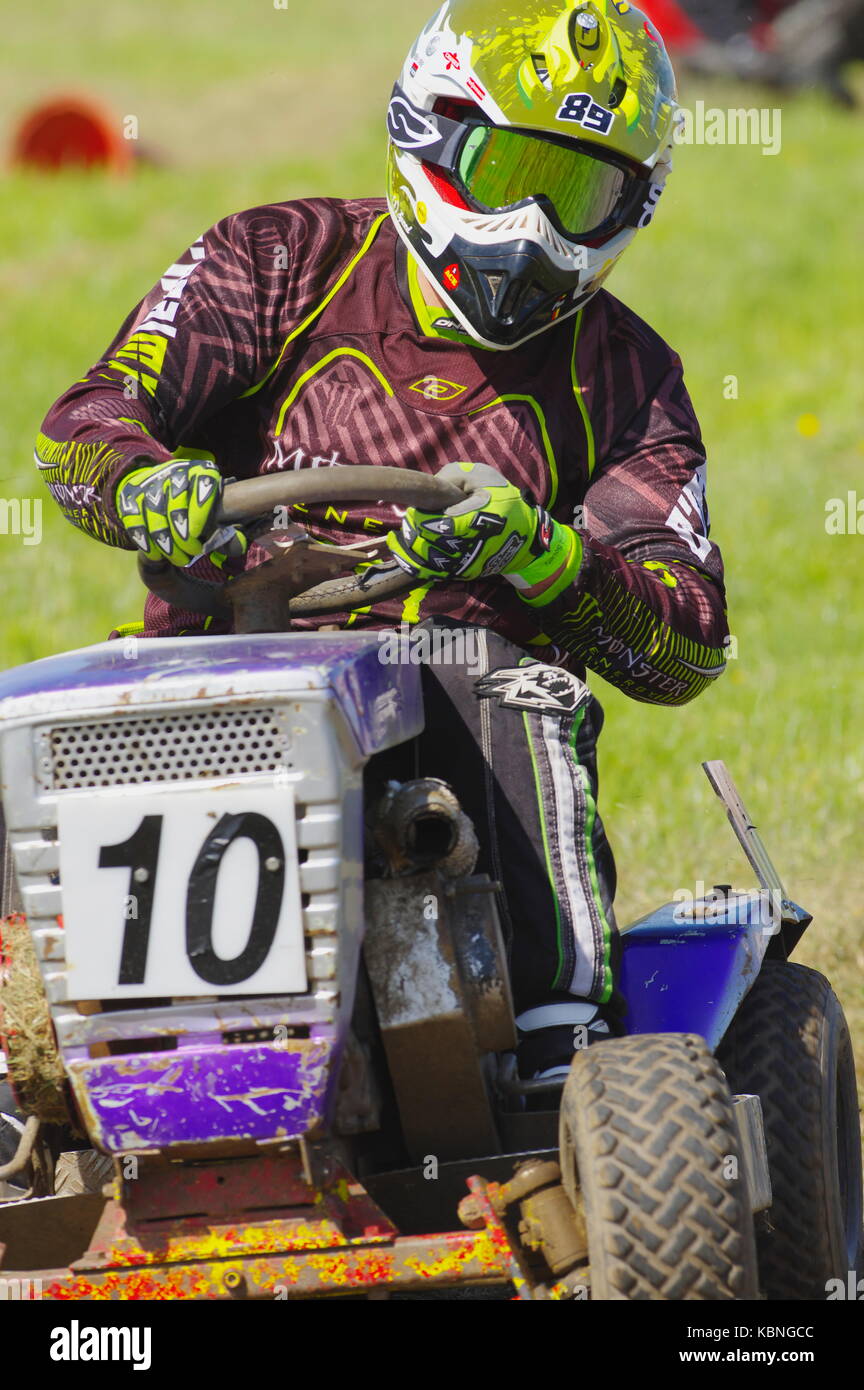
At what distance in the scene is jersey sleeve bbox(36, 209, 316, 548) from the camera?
3.59 m

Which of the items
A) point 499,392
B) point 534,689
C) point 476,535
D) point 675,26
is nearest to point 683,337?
point 675,26

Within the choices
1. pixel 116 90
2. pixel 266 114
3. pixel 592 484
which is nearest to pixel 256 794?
pixel 592 484

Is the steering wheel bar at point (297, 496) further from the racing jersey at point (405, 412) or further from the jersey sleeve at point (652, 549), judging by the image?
the jersey sleeve at point (652, 549)

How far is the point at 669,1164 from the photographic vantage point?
2801 millimetres

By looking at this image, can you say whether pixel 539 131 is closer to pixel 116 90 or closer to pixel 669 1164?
pixel 669 1164

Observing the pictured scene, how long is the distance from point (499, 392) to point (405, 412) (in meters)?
0.21

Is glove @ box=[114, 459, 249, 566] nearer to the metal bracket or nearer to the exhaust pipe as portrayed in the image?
the exhaust pipe

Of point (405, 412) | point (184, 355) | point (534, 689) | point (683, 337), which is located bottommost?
point (534, 689)

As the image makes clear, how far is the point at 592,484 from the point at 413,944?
1256 mm

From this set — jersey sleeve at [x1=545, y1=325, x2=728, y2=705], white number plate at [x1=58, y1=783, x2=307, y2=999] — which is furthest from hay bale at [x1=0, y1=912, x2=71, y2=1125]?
jersey sleeve at [x1=545, y1=325, x2=728, y2=705]

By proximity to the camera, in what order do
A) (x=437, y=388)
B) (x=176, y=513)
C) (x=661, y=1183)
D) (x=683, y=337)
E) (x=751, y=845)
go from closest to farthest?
(x=661, y=1183), (x=176, y=513), (x=437, y=388), (x=751, y=845), (x=683, y=337)

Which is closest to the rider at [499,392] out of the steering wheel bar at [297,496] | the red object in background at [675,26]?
the steering wheel bar at [297,496]

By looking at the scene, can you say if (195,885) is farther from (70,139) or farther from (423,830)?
(70,139)

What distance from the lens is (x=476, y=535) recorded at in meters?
3.15
